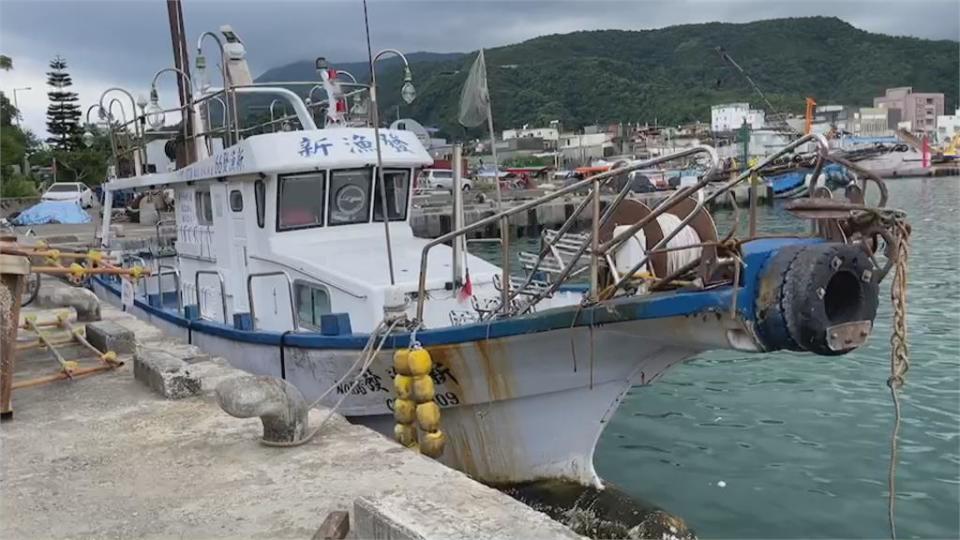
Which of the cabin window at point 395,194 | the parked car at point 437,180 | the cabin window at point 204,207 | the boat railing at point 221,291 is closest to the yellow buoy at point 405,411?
the cabin window at point 395,194

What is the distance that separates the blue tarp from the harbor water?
24572 mm

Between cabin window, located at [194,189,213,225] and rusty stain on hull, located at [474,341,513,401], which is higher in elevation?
cabin window, located at [194,189,213,225]

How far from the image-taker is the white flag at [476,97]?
6.82m

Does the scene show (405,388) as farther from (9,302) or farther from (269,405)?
(9,302)

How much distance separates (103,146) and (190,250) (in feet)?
152

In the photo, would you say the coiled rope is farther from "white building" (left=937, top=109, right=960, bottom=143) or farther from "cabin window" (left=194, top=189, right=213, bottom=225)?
"white building" (left=937, top=109, right=960, bottom=143)

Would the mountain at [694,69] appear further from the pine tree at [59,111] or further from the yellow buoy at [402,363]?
the yellow buoy at [402,363]

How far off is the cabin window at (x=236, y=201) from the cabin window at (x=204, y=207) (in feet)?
2.23

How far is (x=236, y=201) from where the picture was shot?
8492 millimetres

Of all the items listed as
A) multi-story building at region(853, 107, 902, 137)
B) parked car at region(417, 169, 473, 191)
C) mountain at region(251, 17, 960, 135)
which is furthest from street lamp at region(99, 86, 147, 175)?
multi-story building at region(853, 107, 902, 137)

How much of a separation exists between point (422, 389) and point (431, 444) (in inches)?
14.0

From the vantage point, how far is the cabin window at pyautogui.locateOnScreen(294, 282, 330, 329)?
24.4 feet

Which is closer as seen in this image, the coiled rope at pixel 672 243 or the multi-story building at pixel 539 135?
the coiled rope at pixel 672 243

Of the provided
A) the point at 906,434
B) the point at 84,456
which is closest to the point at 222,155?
the point at 84,456
